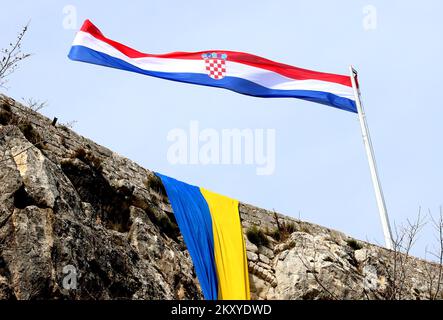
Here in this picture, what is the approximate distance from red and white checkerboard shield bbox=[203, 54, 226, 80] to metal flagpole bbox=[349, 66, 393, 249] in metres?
2.56

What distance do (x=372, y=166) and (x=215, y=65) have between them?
12.5 feet

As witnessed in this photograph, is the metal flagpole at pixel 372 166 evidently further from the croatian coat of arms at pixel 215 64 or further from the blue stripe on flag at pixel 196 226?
the blue stripe on flag at pixel 196 226

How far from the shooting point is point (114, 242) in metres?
10.3

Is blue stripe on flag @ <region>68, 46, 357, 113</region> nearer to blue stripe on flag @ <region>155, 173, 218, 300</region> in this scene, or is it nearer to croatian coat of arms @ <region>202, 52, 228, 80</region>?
croatian coat of arms @ <region>202, 52, 228, 80</region>

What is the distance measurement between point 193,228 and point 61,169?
2.28 meters

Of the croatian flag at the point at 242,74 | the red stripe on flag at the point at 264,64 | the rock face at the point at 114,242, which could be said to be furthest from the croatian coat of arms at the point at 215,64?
the rock face at the point at 114,242

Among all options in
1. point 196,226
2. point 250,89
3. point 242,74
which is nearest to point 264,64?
point 242,74

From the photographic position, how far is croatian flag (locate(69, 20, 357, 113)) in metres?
15.3

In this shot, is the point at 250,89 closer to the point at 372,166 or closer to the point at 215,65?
the point at 215,65

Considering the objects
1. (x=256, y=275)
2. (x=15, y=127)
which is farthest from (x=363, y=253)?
(x=15, y=127)

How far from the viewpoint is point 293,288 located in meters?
12.0

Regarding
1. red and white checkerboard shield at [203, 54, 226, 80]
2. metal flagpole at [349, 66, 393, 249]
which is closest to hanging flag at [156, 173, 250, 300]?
metal flagpole at [349, 66, 393, 249]
